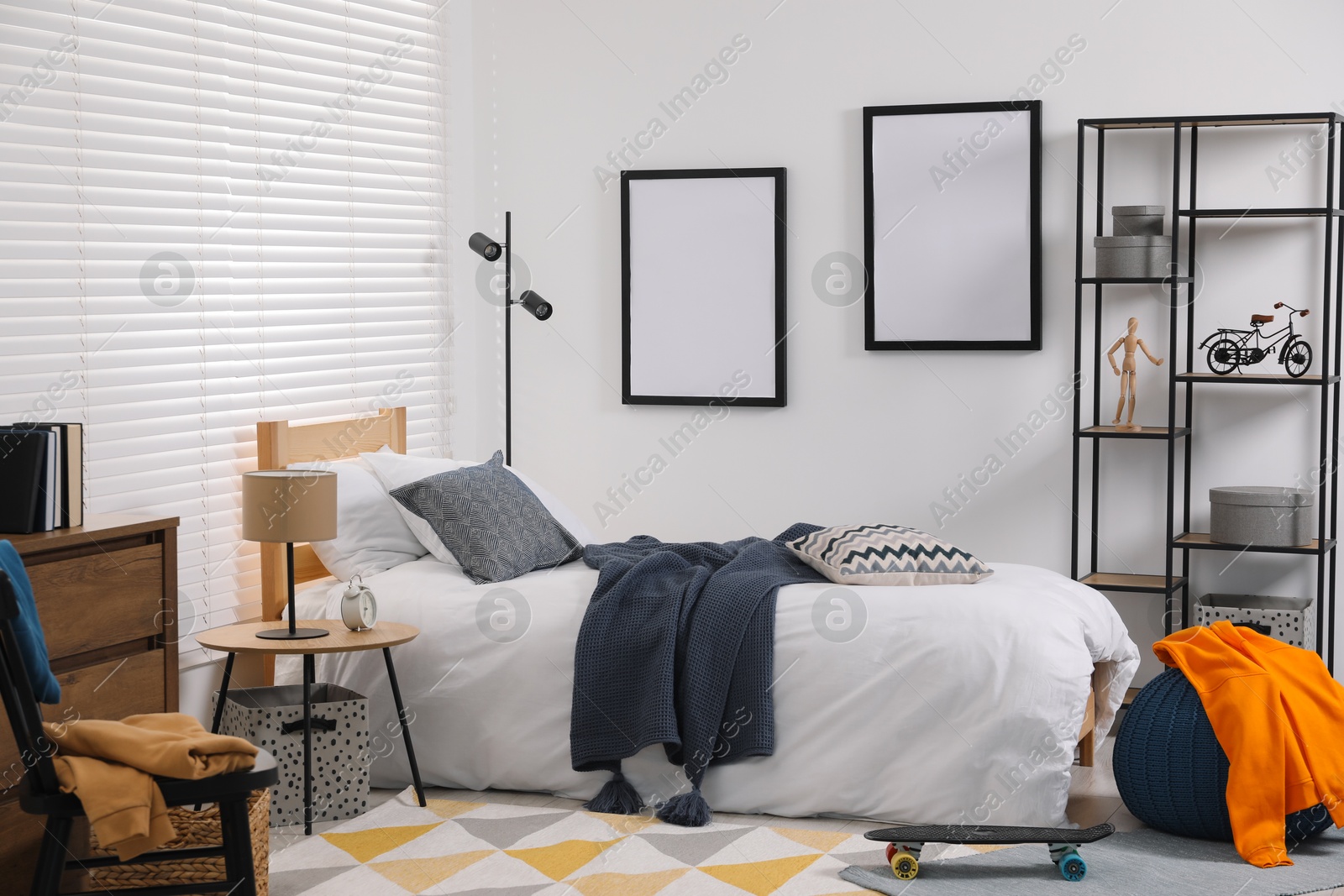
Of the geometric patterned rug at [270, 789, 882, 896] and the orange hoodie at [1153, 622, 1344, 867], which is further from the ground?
the orange hoodie at [1153, 622, 1344, 867]

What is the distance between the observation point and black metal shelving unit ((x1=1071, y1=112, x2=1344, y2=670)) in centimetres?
381

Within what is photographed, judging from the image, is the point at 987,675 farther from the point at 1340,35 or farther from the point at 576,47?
the point at 576,47

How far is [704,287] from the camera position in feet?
15.3

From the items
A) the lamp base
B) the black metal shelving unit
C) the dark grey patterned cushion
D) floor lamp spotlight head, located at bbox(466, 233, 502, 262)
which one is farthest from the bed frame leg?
floor lamp spotlight head, located at bbox(466, 233, 502, 262)

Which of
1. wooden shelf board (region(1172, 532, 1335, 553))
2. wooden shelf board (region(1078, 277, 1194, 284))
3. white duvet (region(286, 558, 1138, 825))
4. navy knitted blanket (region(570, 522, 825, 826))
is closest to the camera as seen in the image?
white duvet (region(286, 558, 1138, 825))

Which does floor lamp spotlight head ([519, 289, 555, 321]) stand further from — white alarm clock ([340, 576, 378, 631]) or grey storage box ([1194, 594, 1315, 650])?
grey storage box ([1194, 594, 1315, 650])

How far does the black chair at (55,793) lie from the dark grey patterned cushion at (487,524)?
1292mm

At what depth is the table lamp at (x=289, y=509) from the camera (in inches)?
119

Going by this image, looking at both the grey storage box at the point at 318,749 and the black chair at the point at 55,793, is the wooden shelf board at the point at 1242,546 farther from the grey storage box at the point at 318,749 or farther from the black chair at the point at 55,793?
the black chair at the point at 55,793

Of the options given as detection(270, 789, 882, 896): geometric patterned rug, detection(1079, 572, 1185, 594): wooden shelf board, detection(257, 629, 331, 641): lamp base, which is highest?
detection(1079, 572, 1185, 594): wooden shelf board

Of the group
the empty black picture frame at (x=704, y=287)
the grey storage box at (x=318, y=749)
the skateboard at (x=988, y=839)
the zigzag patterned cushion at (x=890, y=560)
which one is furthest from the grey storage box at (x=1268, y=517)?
the grey storage box at (x=318, y=749)

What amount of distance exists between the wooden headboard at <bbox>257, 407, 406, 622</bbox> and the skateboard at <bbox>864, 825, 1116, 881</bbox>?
5.73ft

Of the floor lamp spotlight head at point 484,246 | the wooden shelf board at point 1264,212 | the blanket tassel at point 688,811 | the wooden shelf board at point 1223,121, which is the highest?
the wooden shelf board at point 1223,121

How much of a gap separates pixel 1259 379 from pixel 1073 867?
71.9 inches
